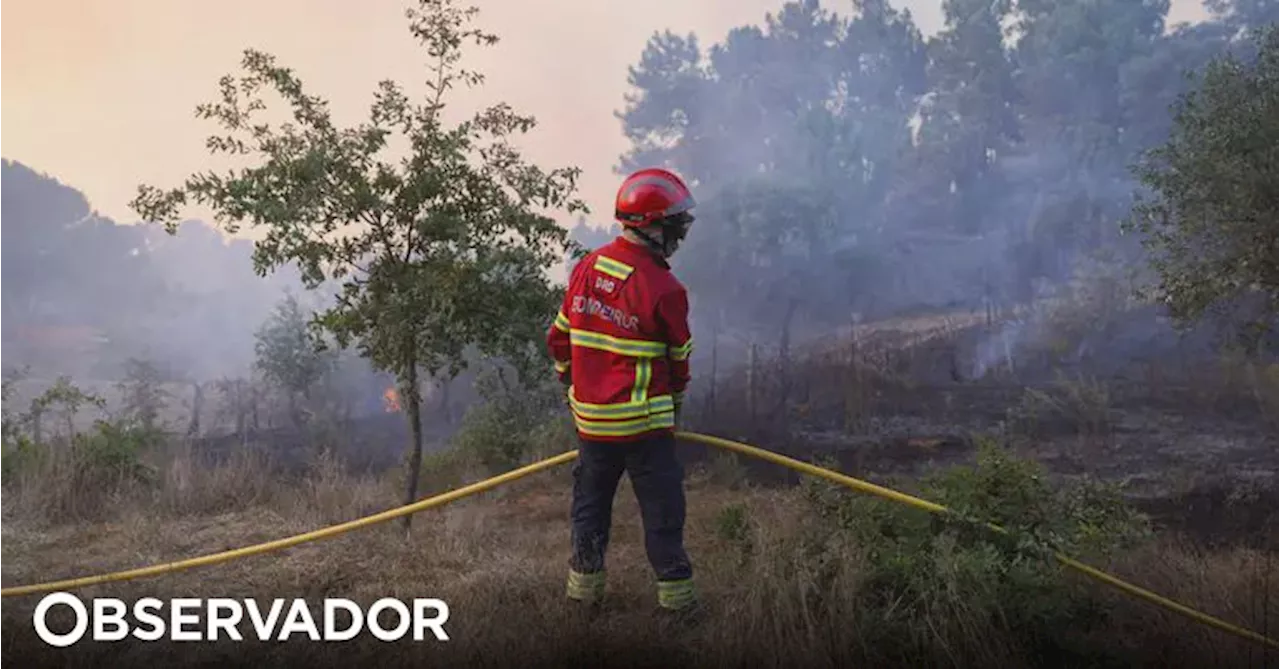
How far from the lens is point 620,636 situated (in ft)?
13.2

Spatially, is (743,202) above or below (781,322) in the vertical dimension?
above

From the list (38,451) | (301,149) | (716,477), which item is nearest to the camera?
(301,149)

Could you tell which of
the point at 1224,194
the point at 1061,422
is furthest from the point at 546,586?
the point at 1061,422

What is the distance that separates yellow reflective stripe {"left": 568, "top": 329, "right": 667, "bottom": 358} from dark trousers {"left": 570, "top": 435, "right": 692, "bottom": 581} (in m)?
0.41

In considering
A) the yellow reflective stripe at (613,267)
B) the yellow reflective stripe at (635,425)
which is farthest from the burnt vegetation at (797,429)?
the yellow reflective stripe at (613,267)

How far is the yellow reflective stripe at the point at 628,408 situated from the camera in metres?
4.31

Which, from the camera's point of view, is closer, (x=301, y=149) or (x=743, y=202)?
(x=301, y=149)

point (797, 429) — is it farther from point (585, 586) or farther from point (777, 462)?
point (585, 586)

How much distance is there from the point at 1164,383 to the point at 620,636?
20334 millimetres

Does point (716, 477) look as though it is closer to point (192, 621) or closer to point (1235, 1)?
point (192, 621)

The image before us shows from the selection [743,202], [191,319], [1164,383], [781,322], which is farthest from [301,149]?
[191,319]

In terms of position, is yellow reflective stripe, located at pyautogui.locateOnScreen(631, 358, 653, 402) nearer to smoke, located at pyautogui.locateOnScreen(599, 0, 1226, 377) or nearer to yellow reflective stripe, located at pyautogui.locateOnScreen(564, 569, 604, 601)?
yellow reflective stripe, located at pyautogui.locateOnScreen(564, 569, 604, 601)

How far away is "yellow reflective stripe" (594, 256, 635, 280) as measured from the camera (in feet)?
14.3

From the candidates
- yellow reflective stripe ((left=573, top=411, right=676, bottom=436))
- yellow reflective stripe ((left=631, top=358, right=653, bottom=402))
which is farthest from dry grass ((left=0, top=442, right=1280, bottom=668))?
yellow reflective stripe ((left=631, top=358, right=653, bottom=402))
